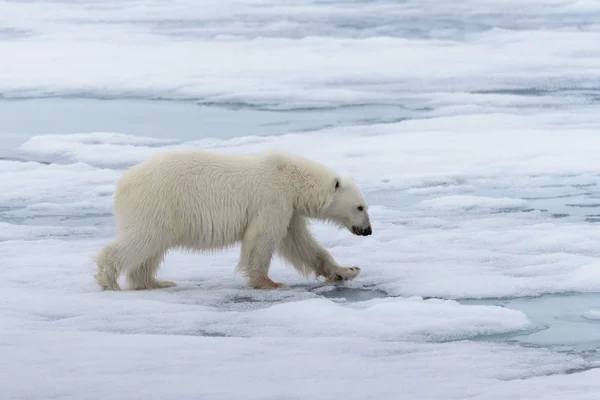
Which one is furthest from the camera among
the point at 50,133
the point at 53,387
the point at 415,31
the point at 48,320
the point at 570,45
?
the point at 415,31

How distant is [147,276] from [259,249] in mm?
534

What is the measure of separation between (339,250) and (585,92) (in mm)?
6605

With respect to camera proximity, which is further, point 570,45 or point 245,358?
point 570,45

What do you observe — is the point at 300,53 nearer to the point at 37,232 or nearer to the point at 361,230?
the point at 37,232

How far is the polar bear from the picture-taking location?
15.3ft

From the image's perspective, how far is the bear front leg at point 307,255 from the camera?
5023mm

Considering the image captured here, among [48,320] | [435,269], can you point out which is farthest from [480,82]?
[48,320]

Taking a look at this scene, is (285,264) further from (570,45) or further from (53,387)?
(570,45)

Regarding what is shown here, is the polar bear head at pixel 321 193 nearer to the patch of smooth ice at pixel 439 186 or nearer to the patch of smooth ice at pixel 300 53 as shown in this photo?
the patch of smooth ice at pixel 439 186

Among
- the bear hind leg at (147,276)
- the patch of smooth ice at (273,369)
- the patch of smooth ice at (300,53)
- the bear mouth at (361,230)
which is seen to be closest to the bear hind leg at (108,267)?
the bear hind leg at (147,276)

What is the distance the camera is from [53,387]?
3211 millimetres

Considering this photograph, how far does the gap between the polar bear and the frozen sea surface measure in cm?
16

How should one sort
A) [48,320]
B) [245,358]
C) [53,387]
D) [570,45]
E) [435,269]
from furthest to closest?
[570,45]
[435,269]
[48,320]
[245,358]
[53,387]

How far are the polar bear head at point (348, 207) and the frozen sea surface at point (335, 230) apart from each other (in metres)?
0.24
